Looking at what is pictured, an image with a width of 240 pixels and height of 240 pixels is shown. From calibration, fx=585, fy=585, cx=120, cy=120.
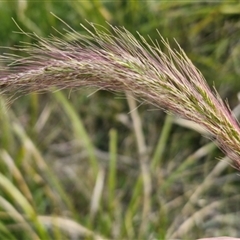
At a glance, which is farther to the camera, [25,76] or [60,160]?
[60,160]

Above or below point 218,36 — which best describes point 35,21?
above

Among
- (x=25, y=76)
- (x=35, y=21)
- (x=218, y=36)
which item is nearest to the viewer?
(x=25, y=76)

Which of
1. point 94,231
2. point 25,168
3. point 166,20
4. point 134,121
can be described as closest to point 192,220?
point 94,231

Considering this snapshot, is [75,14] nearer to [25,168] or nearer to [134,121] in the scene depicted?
[134,121]

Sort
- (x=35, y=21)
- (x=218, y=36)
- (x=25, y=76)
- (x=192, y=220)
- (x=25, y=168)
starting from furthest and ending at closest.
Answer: (x=35, y=21)
(x=218, y=36)
(x=25, y=168)
(x=192, y=220)
(x=25, y=76)

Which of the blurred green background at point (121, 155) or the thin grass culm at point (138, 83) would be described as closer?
the thin grass culm at point (138, 83)

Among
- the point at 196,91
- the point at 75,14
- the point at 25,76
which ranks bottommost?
the point at 196,91

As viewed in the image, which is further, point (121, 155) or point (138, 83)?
point (121, 155)

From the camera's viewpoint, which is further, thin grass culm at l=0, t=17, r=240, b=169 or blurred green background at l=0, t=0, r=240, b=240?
blurred green background at l=0, t=0, r=240, b=240
